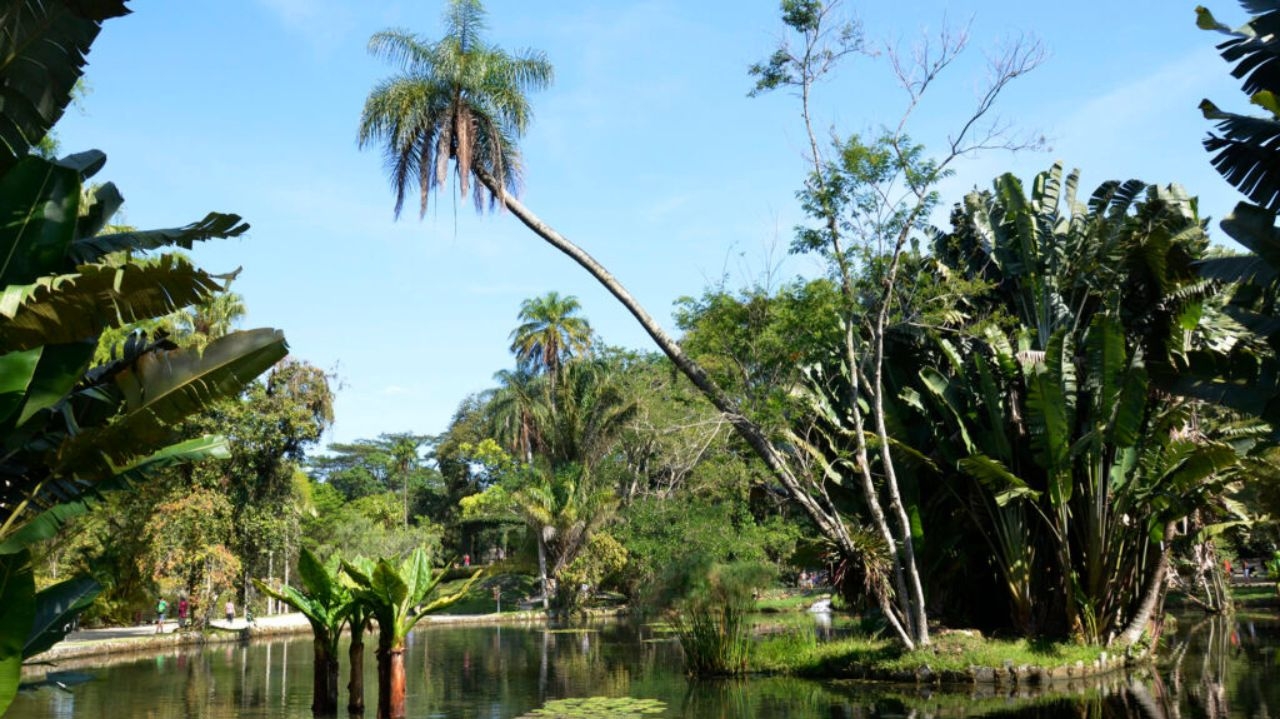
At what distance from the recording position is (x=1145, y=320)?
16625mm

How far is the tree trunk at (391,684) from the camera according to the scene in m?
11.1

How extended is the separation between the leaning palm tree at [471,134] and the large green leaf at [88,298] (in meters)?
10.6

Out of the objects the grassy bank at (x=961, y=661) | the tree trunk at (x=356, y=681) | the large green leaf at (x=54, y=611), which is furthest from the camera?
the grassy bank at (x=961, y=661)

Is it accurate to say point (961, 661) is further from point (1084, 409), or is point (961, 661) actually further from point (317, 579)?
point (317, 579)

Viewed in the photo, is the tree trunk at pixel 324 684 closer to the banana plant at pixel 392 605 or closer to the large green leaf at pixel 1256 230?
the banana plant at pixel 392 605

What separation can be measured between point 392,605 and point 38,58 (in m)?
7.13

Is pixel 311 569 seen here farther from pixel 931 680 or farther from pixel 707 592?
pixel 707 592

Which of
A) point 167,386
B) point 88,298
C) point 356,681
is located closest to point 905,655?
point 356,681

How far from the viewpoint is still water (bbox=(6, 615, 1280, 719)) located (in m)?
12.0

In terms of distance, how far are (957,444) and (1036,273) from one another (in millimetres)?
3311

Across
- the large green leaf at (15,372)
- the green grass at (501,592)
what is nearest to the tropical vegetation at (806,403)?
the large green leaf at (15,372)

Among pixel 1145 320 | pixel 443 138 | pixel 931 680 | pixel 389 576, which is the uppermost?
pixel 443 138

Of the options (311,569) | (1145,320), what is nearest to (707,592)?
(1145,320)

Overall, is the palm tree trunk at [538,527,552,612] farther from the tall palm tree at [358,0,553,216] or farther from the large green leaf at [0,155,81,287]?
the large green leaf at [0,155,81,287]
